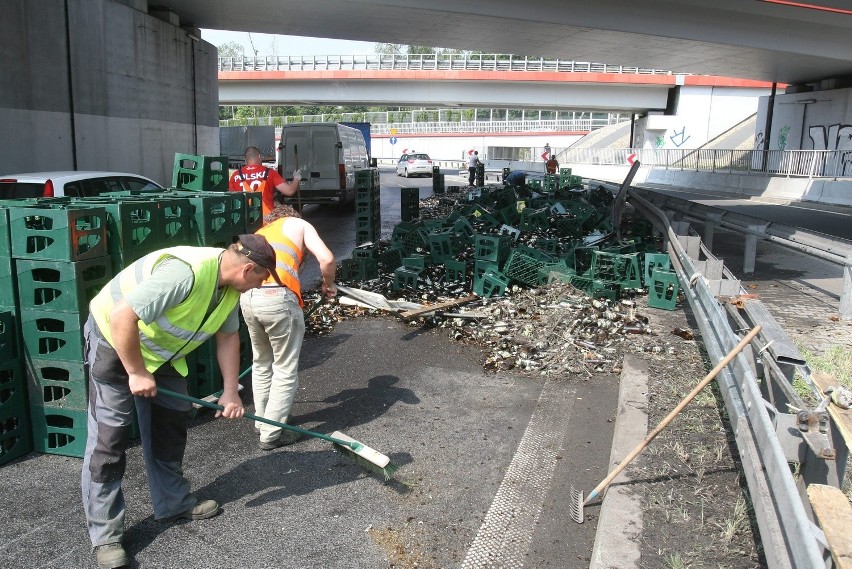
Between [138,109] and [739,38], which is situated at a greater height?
[739,38]

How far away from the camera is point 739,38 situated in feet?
75.7

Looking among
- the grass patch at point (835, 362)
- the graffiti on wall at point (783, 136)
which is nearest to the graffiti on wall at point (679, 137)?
the graffiti on wall at point (783, 136)

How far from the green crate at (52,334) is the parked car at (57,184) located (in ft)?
13.2

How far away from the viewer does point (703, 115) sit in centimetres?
4881

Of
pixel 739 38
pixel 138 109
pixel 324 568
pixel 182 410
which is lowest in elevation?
pixel 324 568

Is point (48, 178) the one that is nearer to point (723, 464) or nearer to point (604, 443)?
point (604, 443)

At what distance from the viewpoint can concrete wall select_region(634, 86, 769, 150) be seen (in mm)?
48531

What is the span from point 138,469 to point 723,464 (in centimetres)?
367

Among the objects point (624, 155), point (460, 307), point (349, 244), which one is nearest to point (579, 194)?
point (349, 244)

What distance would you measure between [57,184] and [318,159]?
1137cm

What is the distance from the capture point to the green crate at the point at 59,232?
4129 millimetres

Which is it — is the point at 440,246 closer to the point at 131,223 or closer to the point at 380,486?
the point at 131,223

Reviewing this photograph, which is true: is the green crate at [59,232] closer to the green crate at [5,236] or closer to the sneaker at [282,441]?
the green crate at [5,236]

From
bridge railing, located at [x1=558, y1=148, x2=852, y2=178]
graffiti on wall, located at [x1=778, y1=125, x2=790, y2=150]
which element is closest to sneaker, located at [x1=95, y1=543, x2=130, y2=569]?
bridge railing, located at [x1=558, y1=148, x2=852, y2=178]
